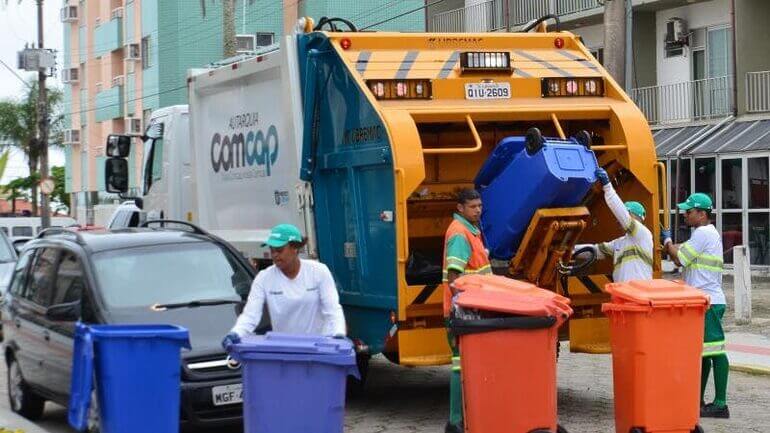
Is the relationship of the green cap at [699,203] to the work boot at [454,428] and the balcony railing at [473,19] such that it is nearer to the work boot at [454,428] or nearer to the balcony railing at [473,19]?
the work boot at [454,428]

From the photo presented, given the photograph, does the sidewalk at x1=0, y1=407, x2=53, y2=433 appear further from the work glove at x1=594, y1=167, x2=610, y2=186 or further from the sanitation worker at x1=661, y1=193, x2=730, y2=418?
the sanitation worker at x1=661, y1=193, x2=730, y2=418

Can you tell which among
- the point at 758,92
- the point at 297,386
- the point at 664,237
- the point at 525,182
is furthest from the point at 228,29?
the point at 297,386

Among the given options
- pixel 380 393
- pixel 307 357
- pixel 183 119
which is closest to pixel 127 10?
pixel 183 119

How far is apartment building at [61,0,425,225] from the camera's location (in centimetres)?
4141

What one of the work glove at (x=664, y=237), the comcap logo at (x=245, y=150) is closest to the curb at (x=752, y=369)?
the work glove at (x=664, y=237)

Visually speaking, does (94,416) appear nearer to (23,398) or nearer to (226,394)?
(226,394)

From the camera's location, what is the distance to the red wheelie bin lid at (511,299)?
24.9 ft

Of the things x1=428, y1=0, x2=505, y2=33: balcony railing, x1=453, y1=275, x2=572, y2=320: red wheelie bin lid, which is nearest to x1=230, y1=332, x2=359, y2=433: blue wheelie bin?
x1=453, y1=275, x2=572, y2=320: red wheelie bin lid

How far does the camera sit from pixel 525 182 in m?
9.26

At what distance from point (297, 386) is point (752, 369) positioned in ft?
23.5

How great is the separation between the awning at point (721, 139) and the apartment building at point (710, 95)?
0.8 inches

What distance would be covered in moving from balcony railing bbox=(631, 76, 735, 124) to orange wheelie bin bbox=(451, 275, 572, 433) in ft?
63.8

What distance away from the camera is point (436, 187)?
10.6 meters

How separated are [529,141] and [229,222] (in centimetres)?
446
